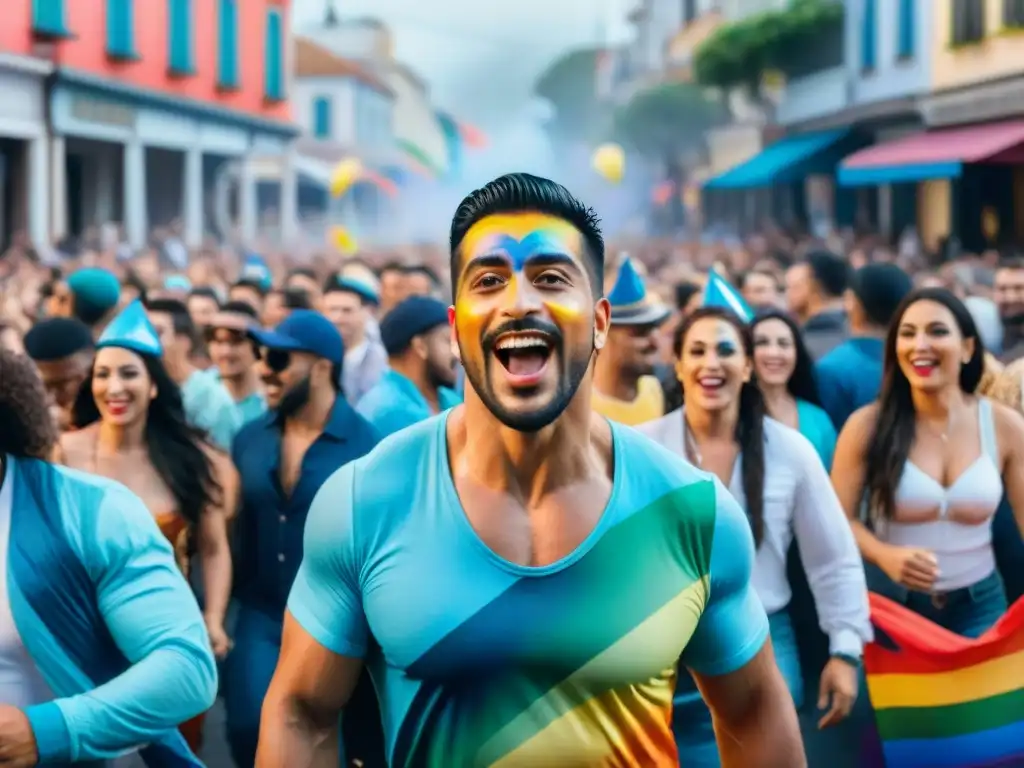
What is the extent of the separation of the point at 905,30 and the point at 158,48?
12.5 meters

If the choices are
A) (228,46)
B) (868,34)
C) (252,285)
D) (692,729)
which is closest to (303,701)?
(692,729)

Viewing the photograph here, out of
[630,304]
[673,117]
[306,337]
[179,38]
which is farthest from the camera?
[673,117]

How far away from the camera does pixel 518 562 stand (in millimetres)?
2928

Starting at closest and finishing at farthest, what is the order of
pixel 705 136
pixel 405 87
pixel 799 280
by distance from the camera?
pixel 799 280, pixel 705 136, pixel 405 87

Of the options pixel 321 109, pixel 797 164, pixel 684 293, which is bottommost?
pixel 684 293

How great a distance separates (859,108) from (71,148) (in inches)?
506

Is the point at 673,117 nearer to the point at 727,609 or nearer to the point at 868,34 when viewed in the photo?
the point at 868,34

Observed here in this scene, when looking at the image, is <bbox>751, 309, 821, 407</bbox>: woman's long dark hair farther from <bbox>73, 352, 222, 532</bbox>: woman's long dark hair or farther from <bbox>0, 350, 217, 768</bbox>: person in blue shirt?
<bbox>0, 350, 217, 768</bbox>: person in blue shirt

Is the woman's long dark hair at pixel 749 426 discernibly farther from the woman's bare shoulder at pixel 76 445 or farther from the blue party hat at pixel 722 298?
the woman's bare shoulder at pixel 76 445

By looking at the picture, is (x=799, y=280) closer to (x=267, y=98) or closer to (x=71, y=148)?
(x=71, y=148)

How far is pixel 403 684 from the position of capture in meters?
2.96

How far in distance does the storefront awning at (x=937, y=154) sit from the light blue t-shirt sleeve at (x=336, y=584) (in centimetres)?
2014

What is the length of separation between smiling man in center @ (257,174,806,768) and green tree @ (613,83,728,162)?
5488 cm

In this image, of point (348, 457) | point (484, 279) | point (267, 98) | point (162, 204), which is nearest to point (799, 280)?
point (348, 457)
